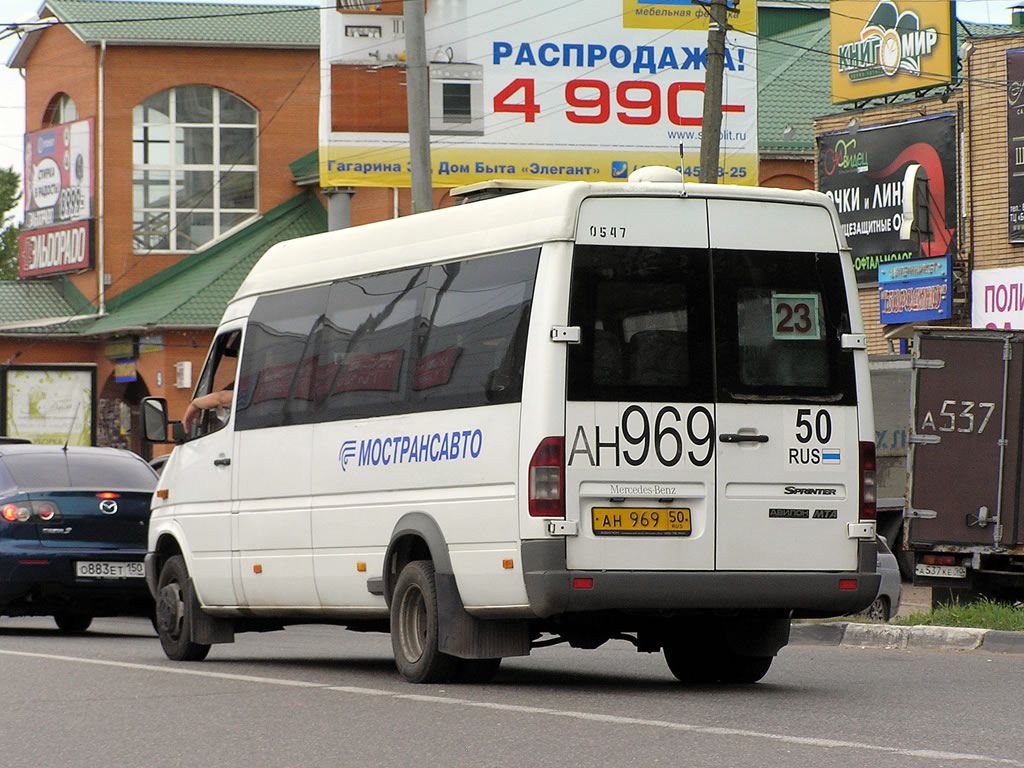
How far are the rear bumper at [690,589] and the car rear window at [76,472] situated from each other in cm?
787

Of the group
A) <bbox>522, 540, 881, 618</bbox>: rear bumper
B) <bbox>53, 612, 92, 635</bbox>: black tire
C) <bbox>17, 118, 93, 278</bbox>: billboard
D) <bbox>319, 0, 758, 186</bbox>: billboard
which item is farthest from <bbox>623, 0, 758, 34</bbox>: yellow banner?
<bbox>522, 540, 881, 618</bbox>: rear bumper

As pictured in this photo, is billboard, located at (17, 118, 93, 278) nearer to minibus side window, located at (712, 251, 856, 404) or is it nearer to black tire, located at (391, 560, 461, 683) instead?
black tire, located at (391, 560, 461, 683)

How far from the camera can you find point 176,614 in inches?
537

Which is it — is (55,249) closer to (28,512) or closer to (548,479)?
(28,512)

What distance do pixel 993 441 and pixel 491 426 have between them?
791 cm

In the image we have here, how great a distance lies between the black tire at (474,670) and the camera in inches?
431

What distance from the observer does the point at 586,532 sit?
397 inches

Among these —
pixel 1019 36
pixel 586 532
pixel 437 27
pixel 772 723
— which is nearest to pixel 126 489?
pixel 586 532

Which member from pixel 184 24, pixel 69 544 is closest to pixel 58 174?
pixel 184 24

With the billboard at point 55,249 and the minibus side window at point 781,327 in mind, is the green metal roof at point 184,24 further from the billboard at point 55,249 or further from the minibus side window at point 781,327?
the minibus side window at point 781,327

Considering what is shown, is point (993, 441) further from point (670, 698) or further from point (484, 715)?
point (484, 715)

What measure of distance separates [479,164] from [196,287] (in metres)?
15.5

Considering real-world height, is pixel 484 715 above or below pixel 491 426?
below

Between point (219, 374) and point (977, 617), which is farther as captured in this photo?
point (977, 617)
